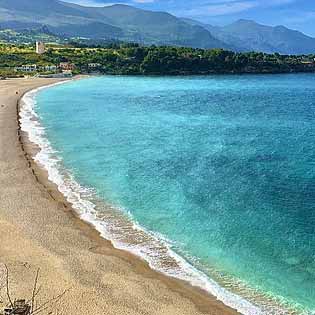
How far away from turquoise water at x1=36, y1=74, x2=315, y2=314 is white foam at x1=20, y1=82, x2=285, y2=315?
0.68 meters

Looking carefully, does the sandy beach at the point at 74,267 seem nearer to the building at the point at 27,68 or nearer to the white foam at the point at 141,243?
the white foam at the point at 141,243

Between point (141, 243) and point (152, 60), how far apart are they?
440ft

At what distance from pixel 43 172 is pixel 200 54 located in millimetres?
138770

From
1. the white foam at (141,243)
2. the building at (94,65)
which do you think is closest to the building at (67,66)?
the building at (94,65)

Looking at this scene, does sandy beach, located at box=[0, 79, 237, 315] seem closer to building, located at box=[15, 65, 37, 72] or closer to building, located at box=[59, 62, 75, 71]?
building, located at box=[15, 65, 37, 72]

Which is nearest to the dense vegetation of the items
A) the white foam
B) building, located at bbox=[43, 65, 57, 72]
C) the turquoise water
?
building, located at bbox=[43, 65, 57, 72]

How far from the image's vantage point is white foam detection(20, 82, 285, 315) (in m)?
21.2

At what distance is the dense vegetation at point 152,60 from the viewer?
150 m

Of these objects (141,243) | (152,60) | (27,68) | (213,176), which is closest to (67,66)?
(27,68)

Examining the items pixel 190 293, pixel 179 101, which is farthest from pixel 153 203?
pixel 179 101

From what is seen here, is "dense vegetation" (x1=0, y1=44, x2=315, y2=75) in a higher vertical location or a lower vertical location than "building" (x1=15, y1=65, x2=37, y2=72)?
higher

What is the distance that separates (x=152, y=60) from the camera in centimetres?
15638

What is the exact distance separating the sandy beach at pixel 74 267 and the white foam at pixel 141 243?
49 cm

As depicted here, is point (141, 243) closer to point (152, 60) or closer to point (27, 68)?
point (27, 68)
